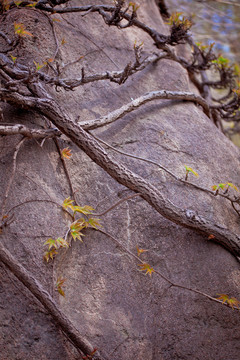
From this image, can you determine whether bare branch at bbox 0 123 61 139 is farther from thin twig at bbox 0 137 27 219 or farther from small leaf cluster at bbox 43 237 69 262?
small leaf cluster at bbox 43 237 69 262

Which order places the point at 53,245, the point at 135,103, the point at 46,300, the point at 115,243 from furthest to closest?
the point at 135,103 < the point at 115,243 < the point at 53,245 < the point at 46,300

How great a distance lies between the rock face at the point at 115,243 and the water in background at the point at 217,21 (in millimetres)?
3156

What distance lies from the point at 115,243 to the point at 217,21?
4.92 m

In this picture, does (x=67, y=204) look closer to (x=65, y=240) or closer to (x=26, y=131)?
(x=65, y=240)

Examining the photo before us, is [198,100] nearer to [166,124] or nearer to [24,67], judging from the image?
[166,124]

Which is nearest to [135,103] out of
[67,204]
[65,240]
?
[67,204]

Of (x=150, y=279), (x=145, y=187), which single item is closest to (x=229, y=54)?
(x=145, y=187)

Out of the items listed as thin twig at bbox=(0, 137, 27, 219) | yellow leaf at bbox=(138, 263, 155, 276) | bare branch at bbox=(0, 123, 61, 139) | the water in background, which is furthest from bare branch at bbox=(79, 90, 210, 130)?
the water in background

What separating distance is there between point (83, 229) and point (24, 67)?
4.36 ft

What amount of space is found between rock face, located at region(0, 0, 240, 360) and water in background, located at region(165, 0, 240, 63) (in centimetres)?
316

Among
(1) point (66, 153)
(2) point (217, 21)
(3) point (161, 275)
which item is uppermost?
(2) point (217, 21)

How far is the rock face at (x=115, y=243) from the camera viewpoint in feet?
6.93

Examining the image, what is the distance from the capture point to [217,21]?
579 cm

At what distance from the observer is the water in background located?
5.59 metres
